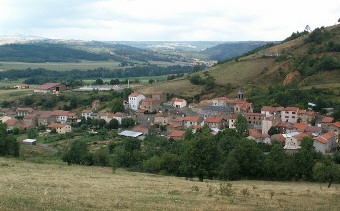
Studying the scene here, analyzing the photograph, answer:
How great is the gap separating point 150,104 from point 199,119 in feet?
49.3

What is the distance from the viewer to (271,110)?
2788 inches

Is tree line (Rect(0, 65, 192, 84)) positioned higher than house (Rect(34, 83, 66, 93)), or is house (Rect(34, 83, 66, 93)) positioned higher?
house (Rect(34, 83, 66, 93))

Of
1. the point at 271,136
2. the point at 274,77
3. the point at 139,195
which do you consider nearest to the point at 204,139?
the point at 139,195

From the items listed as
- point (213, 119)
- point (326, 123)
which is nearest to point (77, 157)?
point (213, 119)

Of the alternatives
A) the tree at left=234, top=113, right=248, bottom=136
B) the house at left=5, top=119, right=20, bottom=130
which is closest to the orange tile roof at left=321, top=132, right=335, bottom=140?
the tree at left=234, top=113, right=248, bottom=136

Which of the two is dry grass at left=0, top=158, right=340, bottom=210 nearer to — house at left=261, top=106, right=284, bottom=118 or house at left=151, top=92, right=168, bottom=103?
house at left=261, top=106, right=284, bottom=118

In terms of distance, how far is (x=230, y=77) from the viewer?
104125mm

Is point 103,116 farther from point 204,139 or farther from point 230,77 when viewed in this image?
point 204,139

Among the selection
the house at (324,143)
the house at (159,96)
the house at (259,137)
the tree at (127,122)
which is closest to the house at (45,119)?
the tree at (127,122)

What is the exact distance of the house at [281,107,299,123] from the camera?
2709 inches

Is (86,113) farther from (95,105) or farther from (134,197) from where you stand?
(134,197)

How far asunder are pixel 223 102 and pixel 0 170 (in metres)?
57.9

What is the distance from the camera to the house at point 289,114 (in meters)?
68.8

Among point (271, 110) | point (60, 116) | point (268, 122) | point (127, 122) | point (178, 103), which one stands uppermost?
point (271, 110)
